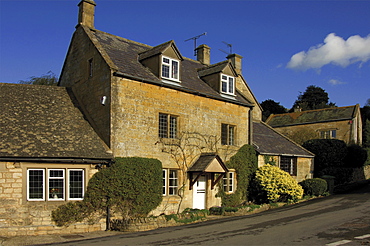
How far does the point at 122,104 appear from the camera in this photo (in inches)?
768

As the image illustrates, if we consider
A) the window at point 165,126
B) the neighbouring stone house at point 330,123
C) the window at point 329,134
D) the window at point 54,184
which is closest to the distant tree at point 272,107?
the neighbouring stone house at point 330,123

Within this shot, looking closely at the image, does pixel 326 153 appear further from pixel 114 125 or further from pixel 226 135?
pixel 114 125

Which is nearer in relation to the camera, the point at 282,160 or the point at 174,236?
the point at 174,236

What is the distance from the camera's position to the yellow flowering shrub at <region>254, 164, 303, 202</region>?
2434cm

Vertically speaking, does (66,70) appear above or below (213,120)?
above

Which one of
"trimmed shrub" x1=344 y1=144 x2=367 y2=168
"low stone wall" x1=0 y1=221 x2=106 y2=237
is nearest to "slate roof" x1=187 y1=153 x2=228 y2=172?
"low stone wall" x1=0 y1=221 x2=106 y2=237

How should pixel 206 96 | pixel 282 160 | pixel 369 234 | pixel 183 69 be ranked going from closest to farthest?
pixel 369 234, pixel 206 96, pixel 183 69, pixel 282 160

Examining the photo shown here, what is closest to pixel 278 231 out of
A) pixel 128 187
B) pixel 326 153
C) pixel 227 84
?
pixel 128 187

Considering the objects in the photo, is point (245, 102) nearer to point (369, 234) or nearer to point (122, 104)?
point (122, 104)

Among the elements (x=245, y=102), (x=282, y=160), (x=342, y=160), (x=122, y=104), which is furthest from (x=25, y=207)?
(x=342, y=160)

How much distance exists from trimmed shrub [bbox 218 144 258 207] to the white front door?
1191 millimetres

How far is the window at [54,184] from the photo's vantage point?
1703cm

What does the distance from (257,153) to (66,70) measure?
13597mm

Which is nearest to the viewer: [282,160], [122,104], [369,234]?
[369,234]
